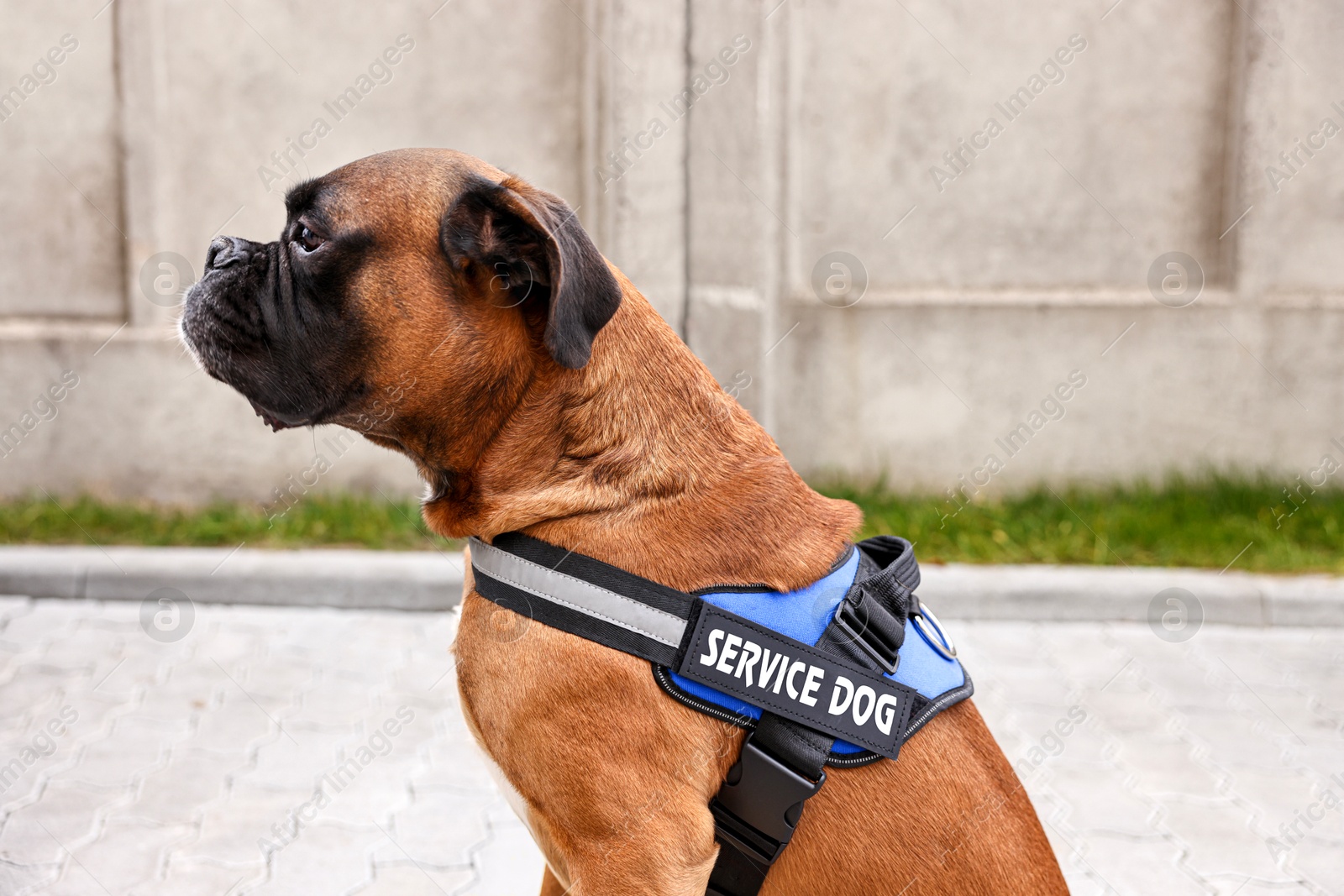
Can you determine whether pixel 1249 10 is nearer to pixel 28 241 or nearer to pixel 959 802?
pixel 959 802

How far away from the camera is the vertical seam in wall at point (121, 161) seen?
6539mm

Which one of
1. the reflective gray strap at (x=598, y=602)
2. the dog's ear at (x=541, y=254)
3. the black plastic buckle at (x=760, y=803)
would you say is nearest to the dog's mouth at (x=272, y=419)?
the dog's ear at (x=541, y=254)

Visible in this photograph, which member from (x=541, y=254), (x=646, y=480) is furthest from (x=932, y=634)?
(x=541, y=254)

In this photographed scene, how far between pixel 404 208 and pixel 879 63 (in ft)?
18.8

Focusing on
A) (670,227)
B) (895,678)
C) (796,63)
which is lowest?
(670,227)

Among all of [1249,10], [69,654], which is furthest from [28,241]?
[1249,10]

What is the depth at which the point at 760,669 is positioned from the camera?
1.85 metres

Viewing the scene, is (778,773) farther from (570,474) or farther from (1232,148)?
(1232,148)

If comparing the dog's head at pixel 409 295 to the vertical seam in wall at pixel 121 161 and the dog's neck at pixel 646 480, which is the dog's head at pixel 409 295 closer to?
the dog's neck at pixel 646 480

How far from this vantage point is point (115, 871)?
3.09 metres

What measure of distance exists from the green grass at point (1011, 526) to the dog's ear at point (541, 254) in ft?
→ 14.0

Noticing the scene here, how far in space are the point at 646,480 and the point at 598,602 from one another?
0.26 metres

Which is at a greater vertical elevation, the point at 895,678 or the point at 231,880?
the point at 895,678

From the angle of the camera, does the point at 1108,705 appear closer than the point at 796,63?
Yes
